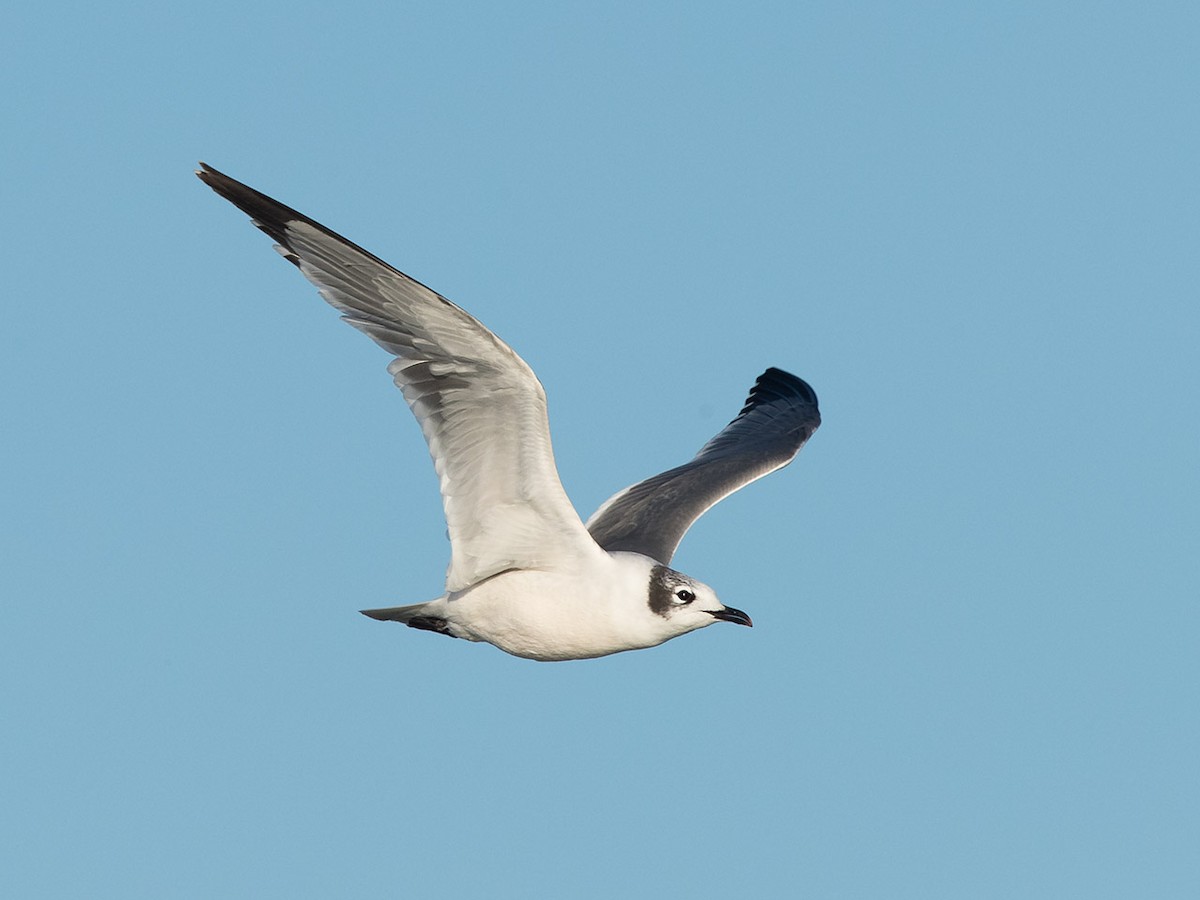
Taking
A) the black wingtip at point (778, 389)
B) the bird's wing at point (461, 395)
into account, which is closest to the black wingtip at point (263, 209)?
the bird's wing at point (461, 395)

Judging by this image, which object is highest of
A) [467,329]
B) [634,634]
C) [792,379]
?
[792,379]

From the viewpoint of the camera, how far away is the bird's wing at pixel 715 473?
1374cm

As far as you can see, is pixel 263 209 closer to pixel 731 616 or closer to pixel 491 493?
pixel 491 493

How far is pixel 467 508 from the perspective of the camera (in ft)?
36.5

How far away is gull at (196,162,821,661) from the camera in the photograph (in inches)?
399

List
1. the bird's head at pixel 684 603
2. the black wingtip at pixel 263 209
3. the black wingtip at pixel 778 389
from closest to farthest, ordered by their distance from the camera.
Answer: the black wingtip at pixel 263 209
the bird's head at pixel 684 603
the black wingtip at pixel 778 389

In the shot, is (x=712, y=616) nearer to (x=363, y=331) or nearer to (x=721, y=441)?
(x=363, y=331)

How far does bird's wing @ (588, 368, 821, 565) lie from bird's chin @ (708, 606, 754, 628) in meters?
1.79

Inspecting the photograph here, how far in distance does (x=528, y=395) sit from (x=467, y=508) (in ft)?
3.97

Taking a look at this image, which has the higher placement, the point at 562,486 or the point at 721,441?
the point at 721,441

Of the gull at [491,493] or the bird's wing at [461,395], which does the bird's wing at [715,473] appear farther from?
the bird's wing at [461,395]

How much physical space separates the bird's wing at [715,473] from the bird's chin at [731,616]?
1.79 meters

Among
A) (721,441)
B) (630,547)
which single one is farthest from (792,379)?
(630,547)

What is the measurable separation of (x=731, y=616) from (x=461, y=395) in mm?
2431
